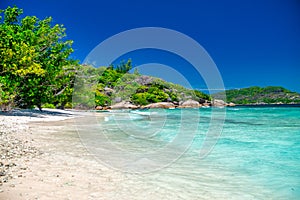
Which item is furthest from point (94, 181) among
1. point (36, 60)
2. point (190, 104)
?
point (190, 104)

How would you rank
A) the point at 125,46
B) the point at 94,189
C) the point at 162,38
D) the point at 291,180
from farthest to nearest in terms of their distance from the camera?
the point at 162,38 < the point at 125,46 < the point at 291,180 < the point at 94,189

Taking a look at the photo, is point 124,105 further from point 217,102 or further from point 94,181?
point 94,181

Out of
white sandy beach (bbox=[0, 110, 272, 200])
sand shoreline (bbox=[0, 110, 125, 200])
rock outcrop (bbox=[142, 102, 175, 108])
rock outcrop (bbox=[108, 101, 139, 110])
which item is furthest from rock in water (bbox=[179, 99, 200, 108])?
white sandy beach (bbox=[0, 110, 272, 200])

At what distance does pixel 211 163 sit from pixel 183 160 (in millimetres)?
736

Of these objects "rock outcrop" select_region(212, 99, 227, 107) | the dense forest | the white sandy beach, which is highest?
"rock outcrop" select_region(212, 99, 227, 107)

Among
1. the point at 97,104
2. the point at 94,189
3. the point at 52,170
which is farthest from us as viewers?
the point at 97,104

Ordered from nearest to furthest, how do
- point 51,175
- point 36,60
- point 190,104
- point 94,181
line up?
point 94,181 < point 51,175 < point 36,60 < point 190,104

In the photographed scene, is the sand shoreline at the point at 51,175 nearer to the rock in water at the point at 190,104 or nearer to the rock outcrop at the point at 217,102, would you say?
the rock in water at the point at 190,104

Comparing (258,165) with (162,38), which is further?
(162,38)

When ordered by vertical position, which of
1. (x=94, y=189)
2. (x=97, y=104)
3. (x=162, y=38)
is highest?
(x=162, y=38)

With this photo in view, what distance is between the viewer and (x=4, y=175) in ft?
13.3

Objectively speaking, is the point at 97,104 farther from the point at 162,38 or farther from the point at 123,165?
the point at 123,165

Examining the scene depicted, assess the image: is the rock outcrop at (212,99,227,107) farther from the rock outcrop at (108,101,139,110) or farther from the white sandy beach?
the white sandy beach

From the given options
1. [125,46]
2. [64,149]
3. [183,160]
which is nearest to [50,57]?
[125,46]
